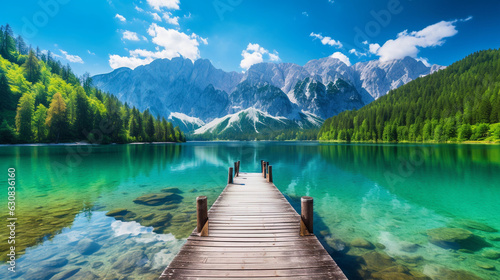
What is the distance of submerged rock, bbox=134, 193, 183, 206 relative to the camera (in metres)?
17.4

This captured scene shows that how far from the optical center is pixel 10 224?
12422 mm

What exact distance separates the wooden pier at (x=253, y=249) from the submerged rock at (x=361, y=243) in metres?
3.72

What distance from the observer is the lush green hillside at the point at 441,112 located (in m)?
106

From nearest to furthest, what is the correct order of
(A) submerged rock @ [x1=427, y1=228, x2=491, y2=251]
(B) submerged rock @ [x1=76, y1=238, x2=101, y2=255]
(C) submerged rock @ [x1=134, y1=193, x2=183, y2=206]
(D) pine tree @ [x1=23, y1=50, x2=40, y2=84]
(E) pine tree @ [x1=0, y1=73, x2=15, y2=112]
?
(B) submerged rock @ [x1=76, y1=238, x2=101, y2=255], (A) submerged rock @ [x1=427, y1=228, x2=491, y2=251], (C) submerged rock @ [x1=134, y1=193, x2=183, y2=206], (E) pine tree @ [x1=0, y1=73, x2=15, y2=112], (D) pine tree @ [x1=23, y1=50, x2=40, y2=84]

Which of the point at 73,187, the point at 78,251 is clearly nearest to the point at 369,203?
the point at 78,251

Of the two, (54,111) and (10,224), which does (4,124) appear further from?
(10,224)

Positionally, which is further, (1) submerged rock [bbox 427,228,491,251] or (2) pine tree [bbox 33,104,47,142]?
(2) pine tree [bbox 33,104,47,142]

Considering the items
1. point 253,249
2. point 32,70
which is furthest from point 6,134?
point 253,249

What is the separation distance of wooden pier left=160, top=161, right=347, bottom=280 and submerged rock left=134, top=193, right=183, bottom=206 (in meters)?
8.82

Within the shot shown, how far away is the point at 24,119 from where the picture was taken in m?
82.6

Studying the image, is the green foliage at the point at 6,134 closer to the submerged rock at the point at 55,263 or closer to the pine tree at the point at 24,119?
the pine tree at the point at 24,119

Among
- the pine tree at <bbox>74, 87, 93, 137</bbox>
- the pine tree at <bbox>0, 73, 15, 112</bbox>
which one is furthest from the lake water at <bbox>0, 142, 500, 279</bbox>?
the pine tree at <bbox>0, 73, 15, 112</bbox>

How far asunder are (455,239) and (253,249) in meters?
12.1

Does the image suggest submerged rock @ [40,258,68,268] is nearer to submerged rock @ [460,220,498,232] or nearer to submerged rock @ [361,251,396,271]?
submerged rock @ [361,251,396,271]
